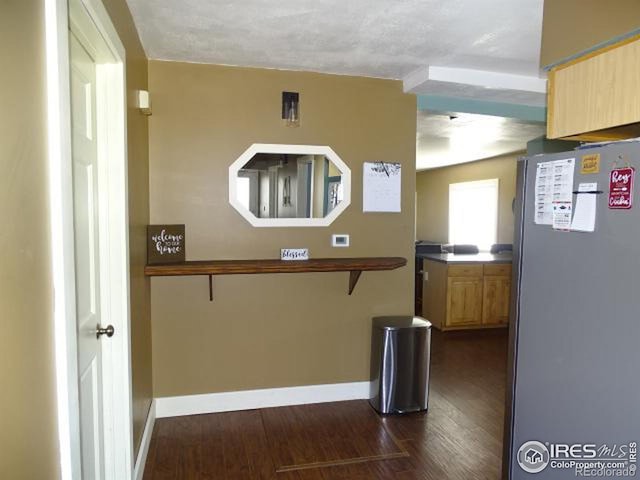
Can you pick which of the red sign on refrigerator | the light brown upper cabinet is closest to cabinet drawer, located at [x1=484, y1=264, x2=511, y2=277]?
the light brown upper cabinet

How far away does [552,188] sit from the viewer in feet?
4.74

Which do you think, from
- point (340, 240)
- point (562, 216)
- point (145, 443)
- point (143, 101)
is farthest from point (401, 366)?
point (143, 101)

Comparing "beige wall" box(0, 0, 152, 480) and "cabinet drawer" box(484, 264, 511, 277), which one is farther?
"cabinet drawer" box(484, 264, 511, 277)

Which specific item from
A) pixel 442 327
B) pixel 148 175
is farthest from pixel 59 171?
pixel 442 327

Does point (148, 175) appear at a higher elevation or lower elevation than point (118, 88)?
lower

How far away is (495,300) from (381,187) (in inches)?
110

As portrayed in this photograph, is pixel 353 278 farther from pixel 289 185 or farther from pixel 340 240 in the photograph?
pixel 289 185

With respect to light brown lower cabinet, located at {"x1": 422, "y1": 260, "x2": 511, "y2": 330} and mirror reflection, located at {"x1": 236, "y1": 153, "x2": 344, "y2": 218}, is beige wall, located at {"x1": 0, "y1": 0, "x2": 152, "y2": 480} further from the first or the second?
light brown lower cabinet, located at {"x1": 422, "y1": 260, "x2": 511, "y2": 330}

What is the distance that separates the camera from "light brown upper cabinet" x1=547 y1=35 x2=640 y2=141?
128cm

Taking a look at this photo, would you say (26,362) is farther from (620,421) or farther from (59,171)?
(620,421)

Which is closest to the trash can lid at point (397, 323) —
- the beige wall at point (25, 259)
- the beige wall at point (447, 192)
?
the beige wall at point (25, 259)

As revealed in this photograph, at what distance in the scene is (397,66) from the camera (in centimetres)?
285

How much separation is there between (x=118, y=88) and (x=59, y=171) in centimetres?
104

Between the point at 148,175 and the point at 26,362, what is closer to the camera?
the point at 26,362
